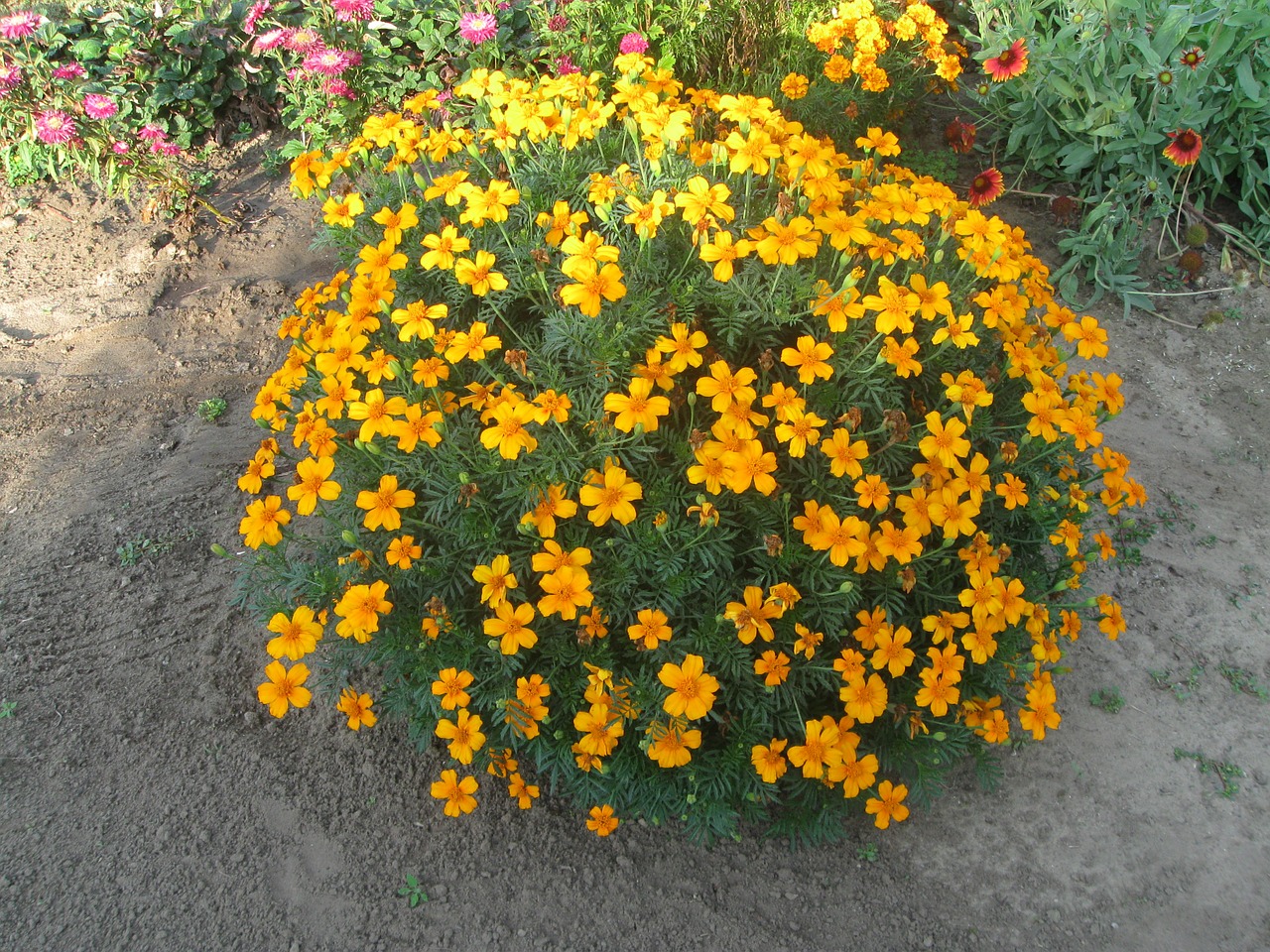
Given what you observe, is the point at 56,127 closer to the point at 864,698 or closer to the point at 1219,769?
the point at 864,698

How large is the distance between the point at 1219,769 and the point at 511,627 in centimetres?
221

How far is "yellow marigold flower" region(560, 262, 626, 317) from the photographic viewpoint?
1.95m

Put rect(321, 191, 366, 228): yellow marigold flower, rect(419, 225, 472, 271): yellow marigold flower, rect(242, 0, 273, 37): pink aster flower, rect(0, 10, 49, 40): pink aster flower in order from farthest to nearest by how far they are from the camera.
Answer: rect(242, 0, 273, 37): pink aster flower
rect(0, 10, 49, 40): pink aster flower
rect(321, 191, 366, 228): yellow marigold flower
rect(419, 225, 472, 271): yellow marigold flower

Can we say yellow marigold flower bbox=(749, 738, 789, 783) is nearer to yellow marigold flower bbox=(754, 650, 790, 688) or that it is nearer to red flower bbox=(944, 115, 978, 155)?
yellow marigold flower bbox=(754, 650, 790, 688)

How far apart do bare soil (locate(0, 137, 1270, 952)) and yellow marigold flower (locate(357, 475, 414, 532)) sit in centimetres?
91

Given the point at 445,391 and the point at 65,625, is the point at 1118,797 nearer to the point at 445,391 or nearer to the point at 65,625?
the point at 445,391

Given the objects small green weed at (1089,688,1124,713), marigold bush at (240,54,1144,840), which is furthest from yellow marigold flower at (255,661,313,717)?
small green weed at (1089,688,1124,713)

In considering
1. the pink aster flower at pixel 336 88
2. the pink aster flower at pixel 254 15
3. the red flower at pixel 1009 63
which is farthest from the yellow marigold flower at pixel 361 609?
the pink aster flower at pixel 254 15

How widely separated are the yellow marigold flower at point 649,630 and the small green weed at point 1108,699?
1.61 m

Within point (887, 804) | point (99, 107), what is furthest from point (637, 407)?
point (99, 107)

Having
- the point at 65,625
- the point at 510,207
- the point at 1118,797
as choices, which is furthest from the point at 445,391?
the point at 1118,797

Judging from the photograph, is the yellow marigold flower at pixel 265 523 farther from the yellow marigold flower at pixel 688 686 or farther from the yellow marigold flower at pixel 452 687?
the yellow marigold flower at pixel 688 686

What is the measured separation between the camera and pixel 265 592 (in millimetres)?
2432

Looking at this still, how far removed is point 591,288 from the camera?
199 cm
